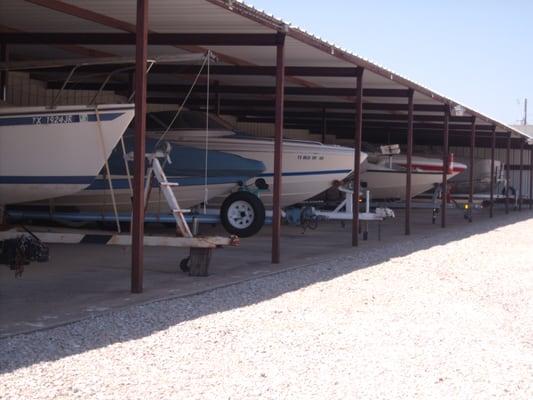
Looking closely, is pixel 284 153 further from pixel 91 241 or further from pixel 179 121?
pixel 91 241

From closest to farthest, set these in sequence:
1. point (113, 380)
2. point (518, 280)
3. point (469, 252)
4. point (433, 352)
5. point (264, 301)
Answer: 1. point (113, 380)
2. point (433, 352)
3. point (264, 301)
4. point (518, 280)
5. point (469, 252)

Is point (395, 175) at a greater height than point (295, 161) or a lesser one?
lesser

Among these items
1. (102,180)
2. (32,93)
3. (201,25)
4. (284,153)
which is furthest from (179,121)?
(201,25)

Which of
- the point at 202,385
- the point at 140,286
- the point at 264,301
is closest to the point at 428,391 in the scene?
the point at 202,385

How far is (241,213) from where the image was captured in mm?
13125

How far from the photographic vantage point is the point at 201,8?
9.20m

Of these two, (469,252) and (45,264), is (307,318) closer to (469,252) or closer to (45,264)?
(45,264)

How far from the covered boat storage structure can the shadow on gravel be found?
2.62 feet

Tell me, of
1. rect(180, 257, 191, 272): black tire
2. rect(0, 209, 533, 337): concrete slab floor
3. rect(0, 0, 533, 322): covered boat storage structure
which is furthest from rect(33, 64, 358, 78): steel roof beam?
rect(180, 257, 191, 272): black tire

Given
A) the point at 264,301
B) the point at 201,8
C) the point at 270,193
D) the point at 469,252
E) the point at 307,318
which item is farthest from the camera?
the point at 270,193

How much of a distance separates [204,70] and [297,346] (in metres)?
8.40

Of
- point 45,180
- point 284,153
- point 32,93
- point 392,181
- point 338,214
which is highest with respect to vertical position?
point 32,93

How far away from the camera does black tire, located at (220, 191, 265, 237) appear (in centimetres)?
1301

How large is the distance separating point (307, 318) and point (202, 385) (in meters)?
2.28
